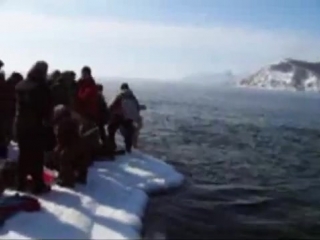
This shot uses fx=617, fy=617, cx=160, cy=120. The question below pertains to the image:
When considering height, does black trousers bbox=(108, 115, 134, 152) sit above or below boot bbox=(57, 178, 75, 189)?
above

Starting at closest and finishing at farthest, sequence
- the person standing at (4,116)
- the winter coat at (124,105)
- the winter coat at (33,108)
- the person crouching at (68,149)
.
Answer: the winter coat at (33,108)
the person crouching at (68,149)
the person standing at (4,116)
the winter coat at (124,105)

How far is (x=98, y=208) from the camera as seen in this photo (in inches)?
477

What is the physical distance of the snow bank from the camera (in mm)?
10406

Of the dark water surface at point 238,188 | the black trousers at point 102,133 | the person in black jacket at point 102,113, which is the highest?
the person in black jacket at point 102,113

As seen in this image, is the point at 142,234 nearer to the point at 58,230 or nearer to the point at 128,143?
the point at 58,230

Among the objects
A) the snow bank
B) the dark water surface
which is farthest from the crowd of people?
the dark water surface

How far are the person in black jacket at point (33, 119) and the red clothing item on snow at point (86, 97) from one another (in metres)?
3.95

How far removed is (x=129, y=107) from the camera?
18.1 metres

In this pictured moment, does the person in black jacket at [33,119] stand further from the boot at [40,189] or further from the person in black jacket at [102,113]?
the person in black jacket at [102,113]

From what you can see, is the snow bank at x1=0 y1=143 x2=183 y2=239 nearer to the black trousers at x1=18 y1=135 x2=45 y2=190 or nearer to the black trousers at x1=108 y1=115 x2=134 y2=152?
the black trousers at x1=18 y1=135 x2=45 y2=190

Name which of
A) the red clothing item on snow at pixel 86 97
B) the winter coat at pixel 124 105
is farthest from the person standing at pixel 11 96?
the winter coat at pixel 124 105

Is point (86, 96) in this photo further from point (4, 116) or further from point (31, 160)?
point (31, 160)

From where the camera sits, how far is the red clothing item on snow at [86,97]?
16.3 metres

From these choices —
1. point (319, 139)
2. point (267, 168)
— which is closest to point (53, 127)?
point (267, 168)
